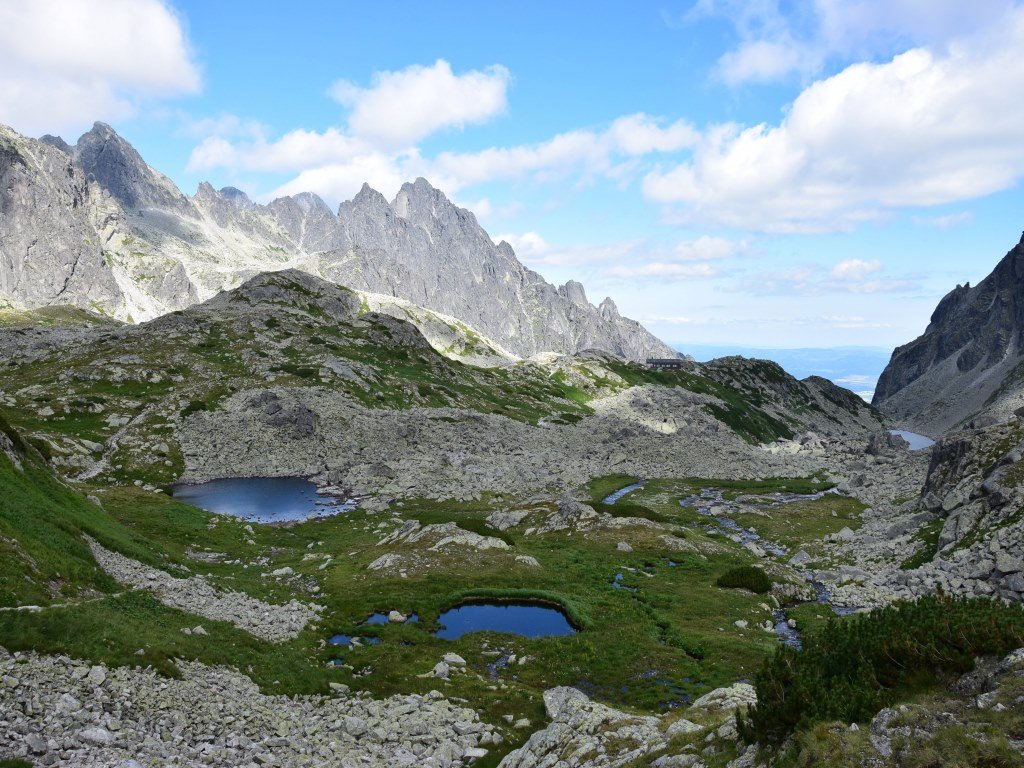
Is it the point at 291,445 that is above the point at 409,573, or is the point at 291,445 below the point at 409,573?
above

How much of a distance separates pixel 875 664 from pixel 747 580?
35.1 m

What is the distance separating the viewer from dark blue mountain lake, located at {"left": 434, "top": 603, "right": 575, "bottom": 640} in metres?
36.1

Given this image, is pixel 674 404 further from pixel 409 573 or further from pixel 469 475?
pixel 409 573

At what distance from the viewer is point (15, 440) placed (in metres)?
37.3

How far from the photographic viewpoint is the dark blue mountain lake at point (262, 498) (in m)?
71.4

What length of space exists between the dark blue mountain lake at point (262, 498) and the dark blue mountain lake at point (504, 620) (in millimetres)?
37189

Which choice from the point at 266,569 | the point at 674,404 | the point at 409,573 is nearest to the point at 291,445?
the point at 266,569

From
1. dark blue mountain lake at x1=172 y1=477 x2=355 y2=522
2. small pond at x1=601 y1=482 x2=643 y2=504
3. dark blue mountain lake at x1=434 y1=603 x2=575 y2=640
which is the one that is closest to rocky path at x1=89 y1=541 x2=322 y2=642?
dark blue mountain lake at x1=434 y1=603 x2=575 y2=640

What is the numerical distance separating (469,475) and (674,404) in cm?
11326

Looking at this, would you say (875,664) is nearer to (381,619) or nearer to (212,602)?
(381,619)

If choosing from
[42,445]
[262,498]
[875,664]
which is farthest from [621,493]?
[875,664]

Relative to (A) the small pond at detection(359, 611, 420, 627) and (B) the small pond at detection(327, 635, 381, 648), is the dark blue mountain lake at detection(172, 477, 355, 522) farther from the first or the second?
(B) the small pond at detection(327, 635, 381, 648)

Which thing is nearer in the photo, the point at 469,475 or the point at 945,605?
the point at 945,605

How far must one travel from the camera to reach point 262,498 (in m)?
77.9
